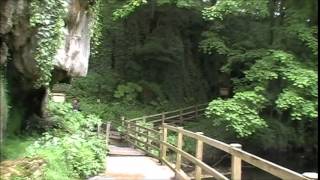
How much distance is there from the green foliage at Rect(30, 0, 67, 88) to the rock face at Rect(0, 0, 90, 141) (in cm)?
9

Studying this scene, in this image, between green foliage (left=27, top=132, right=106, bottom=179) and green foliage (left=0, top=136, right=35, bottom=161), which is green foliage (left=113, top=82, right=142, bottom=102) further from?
green foliage (left=0, top=136, right=35, bottom=161)

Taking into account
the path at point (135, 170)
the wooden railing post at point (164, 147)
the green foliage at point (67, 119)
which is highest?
the green foliage at point (67, 119)

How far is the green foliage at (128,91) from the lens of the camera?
24.7 m

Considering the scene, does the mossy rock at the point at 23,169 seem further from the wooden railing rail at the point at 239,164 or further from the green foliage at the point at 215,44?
the green foliage at the point at 215,44

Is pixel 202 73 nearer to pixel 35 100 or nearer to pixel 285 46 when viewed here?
pixel 285 46

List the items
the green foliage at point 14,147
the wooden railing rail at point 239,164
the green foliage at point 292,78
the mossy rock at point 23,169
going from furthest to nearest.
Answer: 1. the green foliage at point 292,78
2. the green foliage at point 14,147
3. the mossy rock at point 23,169
4. the wooden railing rail at point 239,164

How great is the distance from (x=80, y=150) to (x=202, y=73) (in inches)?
734

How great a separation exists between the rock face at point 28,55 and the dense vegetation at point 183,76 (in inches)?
4.9

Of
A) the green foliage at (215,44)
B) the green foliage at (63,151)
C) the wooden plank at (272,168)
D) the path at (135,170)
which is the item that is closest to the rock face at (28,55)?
the green foliage at (63,151)

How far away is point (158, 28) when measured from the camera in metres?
26.0

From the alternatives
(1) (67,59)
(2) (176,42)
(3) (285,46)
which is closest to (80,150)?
(1) (67,59)

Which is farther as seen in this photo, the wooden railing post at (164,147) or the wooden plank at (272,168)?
the wooden railing post at (164,147)

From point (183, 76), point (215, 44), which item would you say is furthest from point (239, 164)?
point (183, 76)

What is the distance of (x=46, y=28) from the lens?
26.8 ft
